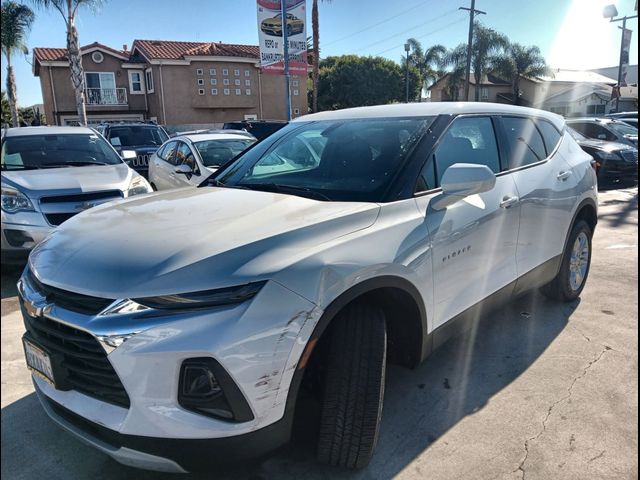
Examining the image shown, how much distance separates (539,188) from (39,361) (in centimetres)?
332

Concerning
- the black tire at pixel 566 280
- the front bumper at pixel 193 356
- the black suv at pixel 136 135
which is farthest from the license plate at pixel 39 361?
the black suv at pixel 136 135

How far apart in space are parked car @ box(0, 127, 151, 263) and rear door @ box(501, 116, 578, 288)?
4.34 m

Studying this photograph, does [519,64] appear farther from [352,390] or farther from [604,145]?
[352,390]

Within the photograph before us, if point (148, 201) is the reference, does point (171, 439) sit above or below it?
below

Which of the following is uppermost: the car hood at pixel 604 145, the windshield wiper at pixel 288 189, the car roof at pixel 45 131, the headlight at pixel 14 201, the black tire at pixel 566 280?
the car roof at pixel 45 131

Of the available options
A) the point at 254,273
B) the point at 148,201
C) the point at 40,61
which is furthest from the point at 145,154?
the point at 40,61

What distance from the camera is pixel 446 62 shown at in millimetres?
43000

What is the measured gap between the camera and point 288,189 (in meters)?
2.94

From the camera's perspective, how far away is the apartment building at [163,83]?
32.0 meters

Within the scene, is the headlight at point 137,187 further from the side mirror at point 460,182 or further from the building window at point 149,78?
the building window at point 149,78

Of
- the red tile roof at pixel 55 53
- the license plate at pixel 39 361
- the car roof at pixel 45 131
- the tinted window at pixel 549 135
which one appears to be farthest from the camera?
the red tile roof at pixel 55 53

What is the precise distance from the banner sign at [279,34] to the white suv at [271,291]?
12700 mm

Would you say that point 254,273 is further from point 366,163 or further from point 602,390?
point 602,390

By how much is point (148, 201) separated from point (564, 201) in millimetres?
3118
